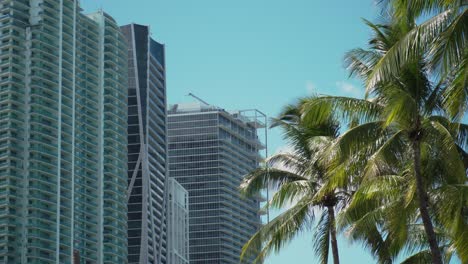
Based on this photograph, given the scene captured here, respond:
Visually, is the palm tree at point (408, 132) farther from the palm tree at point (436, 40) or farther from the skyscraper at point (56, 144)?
the skyscraper at point (56, 144)

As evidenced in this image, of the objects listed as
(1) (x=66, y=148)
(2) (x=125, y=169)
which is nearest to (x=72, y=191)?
(1) (x=66, y=148)

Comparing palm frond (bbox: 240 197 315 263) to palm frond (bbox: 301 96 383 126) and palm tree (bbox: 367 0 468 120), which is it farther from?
palm tree (bbox: 367 0 468 120)

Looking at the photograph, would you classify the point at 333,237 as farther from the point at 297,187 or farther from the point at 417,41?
the point at 417,41

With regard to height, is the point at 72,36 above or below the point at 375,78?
above

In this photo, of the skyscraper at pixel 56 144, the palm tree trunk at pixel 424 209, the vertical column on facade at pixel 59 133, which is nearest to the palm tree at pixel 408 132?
the palm tree trunk at pixel 424 209

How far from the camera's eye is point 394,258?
105 ft

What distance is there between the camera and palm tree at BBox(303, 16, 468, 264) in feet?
82.6

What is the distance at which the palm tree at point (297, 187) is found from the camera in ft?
108

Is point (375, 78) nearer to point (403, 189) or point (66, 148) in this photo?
point (403, 189)

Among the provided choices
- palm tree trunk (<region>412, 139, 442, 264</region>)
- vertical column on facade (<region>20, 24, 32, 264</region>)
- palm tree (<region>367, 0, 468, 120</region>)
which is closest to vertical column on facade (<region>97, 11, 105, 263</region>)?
vertical column on facade (<region>20, 24, 32, 264</region>)

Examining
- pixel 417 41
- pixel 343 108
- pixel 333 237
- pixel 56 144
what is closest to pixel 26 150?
pixel 56 144

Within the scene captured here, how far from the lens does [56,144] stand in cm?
17400

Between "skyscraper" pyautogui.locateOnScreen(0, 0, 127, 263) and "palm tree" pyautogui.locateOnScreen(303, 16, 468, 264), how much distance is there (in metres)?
140

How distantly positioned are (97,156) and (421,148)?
16629cm
